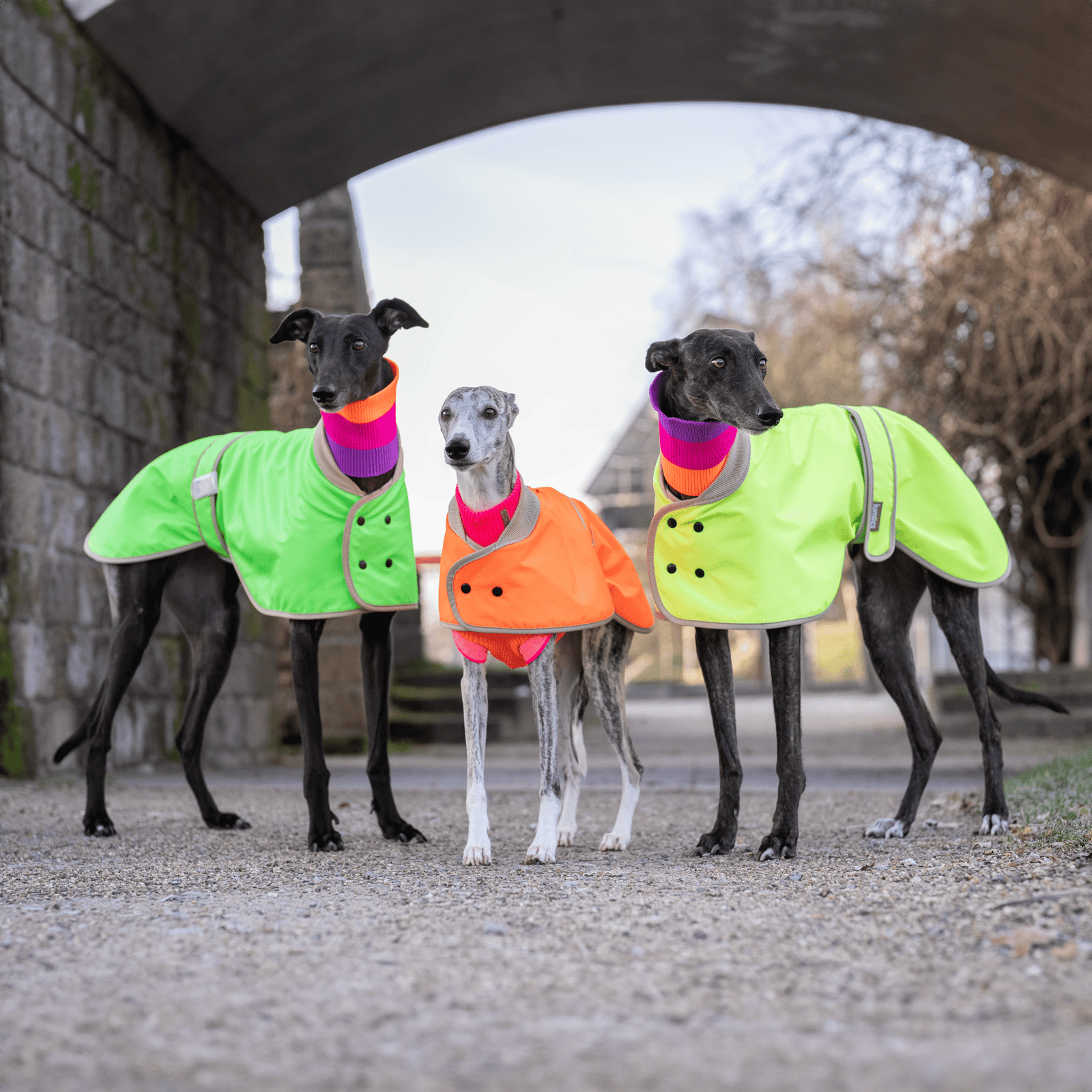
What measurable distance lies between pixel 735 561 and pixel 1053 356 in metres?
6.84

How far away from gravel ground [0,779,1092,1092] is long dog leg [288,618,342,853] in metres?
0.21

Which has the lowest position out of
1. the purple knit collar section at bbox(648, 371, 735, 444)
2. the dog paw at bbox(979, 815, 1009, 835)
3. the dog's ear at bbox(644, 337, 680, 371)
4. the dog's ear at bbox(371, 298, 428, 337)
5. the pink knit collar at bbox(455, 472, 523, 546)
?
the dog paw at bbox(979, 815, 1009, 835)

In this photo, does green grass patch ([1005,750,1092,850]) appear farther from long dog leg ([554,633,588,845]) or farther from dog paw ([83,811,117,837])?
dog paw ([83,811,117,837])

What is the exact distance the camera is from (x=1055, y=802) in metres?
4.45

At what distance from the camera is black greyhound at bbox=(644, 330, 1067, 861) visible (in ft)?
12.4

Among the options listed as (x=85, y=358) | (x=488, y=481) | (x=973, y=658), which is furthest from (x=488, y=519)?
(x=85, y=358)

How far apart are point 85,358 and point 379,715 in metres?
3.28

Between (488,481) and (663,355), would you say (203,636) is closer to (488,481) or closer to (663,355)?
(488,481)

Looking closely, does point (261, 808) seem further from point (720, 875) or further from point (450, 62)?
point (450, 62)

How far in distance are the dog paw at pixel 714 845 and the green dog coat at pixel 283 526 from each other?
4.32 ft

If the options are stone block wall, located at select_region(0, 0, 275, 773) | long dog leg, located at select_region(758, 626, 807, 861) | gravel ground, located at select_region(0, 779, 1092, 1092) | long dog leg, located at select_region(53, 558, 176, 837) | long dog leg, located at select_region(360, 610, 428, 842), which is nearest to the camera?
gravel ground, located at select_region(0, 779, 1092, 1092)

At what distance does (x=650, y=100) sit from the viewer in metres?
7.93

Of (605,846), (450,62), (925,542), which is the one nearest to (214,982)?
(605,846)

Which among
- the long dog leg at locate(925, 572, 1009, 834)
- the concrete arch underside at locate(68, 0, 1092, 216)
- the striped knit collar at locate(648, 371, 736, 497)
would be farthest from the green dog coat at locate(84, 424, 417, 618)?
the concrete arch underside at locate(68, 0, 1092, 216)
